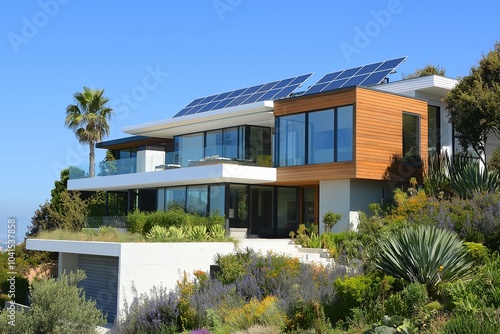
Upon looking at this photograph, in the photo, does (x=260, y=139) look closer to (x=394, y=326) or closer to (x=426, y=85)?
(x=426, y=85)

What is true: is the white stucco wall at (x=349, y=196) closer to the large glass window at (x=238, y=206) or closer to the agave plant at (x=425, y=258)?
the large glass window at (x=238, y=206)

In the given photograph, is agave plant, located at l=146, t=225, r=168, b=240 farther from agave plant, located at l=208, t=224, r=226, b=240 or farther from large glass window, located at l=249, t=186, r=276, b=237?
large glass window, located at l=249, t=186, r=276, b=237

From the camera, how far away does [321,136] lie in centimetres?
2642

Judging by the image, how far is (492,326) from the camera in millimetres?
9273

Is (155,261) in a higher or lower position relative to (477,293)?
lower

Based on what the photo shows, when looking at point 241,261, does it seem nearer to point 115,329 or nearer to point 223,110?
point 115,329

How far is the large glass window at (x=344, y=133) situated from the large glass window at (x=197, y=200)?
24.5 ft

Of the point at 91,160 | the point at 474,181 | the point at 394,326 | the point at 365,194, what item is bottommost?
the point at 394,326

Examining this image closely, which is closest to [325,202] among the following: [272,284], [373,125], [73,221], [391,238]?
[373,125]

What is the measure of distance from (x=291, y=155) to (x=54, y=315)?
14.6m

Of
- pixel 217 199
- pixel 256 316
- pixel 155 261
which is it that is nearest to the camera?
pixel 256 316

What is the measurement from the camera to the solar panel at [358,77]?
2748cm

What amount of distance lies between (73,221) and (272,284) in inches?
852

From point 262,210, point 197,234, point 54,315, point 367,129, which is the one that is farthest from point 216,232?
point 54,315
